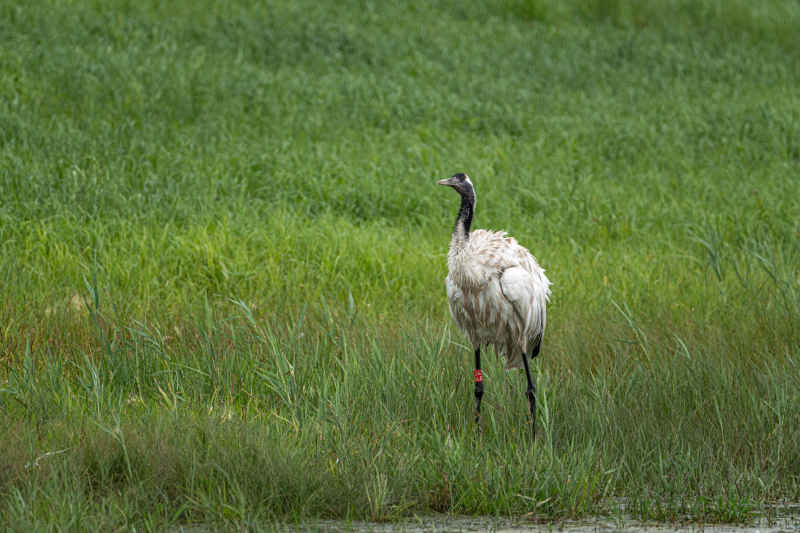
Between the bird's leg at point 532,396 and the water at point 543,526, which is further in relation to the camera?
the bird's leg at point 532,396

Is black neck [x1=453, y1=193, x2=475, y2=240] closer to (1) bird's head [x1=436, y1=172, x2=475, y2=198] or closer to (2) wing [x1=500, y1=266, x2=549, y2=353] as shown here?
(1) bird's head [x1=436, y1=172, x2=475, y2=198]

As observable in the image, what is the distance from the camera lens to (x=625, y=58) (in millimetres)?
19969

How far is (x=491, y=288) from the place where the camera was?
17.4 feet

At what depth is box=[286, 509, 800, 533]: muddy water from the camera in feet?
13.4

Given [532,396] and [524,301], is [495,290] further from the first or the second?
[532,396]

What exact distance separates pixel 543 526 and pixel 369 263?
16.3ft

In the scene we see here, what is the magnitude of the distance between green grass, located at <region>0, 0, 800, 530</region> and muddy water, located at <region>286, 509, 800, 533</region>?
0.08 metres

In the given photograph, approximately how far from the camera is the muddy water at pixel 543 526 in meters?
4.08

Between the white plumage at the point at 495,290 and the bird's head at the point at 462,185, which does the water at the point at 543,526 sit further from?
the bird's head at the point at 462,185

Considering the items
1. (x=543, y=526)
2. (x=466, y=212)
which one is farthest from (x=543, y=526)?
(x=466, y=212)

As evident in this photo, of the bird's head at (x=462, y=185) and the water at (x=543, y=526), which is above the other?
the bird's head at (x=462, y=185)

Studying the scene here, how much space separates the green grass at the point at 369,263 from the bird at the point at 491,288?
0.30m

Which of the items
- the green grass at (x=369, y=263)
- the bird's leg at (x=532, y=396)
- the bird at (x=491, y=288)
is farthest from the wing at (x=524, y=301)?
the green grass at (x=369, y=263)

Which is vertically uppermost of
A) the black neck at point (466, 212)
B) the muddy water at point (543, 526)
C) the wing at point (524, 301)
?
the black neck at point (466, 212)
